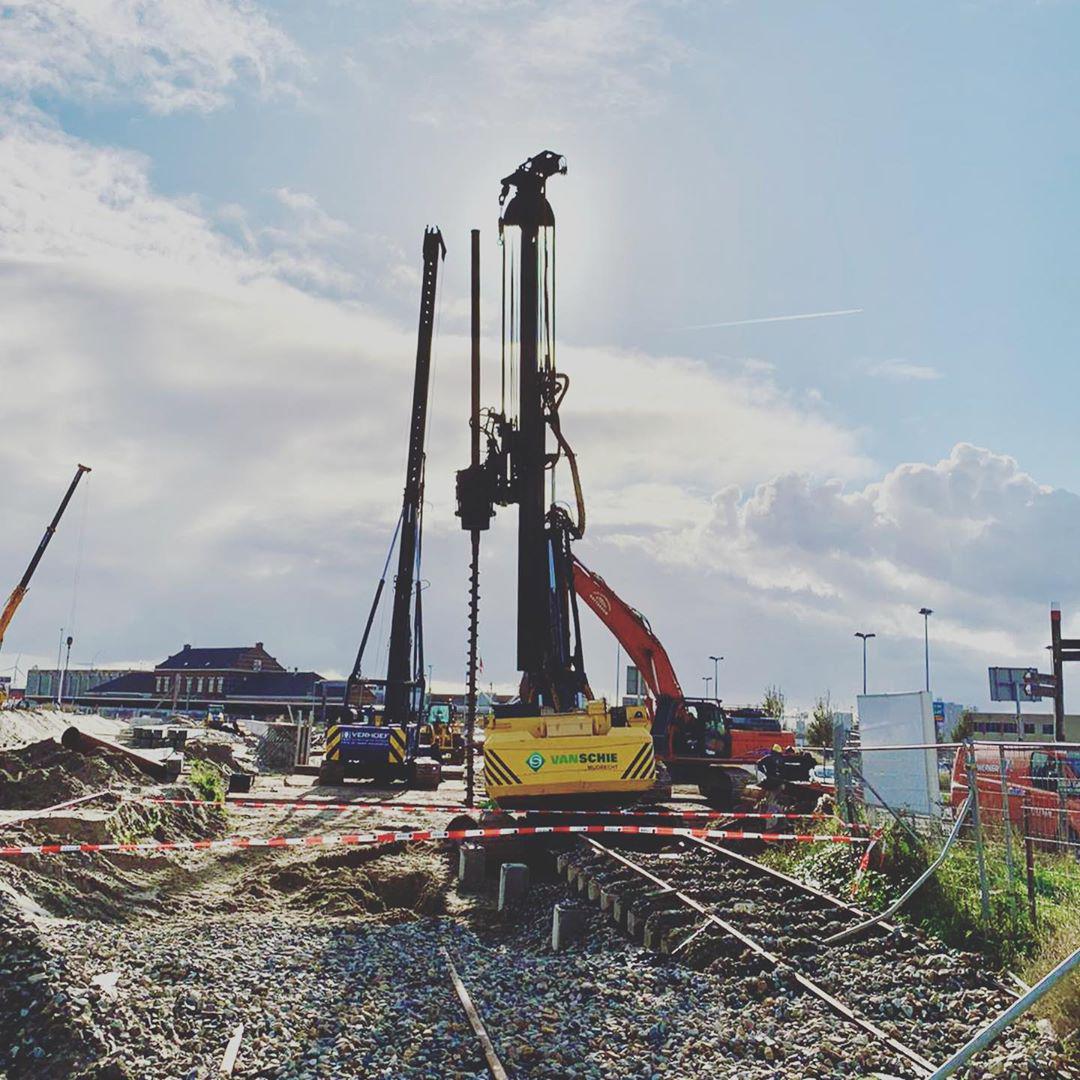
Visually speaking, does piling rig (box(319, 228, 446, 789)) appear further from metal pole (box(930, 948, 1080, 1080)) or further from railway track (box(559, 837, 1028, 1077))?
metal pole (box(930, 948, 1080, 1080))

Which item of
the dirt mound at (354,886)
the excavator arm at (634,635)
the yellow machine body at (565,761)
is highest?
the excavator arm at (634,635)

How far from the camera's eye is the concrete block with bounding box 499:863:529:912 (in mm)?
13531

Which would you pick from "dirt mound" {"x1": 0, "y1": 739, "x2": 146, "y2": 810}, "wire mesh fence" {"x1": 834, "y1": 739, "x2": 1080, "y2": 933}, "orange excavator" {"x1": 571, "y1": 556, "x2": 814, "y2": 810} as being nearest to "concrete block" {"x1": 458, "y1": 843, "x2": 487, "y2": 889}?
"wire mesh fence" {"x1": 834, "y1": 739, "x2": 1080, "y2": 933}

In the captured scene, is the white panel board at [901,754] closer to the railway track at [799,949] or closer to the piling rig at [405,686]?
the railway track at [799,949]

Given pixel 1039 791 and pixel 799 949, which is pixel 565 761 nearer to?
pixel 799 949

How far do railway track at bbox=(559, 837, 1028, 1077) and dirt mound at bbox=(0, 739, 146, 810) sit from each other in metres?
8.89

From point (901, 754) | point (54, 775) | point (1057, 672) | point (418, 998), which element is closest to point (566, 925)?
point (418, 998)

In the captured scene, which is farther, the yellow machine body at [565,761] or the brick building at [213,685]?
the brick building at [213,685]

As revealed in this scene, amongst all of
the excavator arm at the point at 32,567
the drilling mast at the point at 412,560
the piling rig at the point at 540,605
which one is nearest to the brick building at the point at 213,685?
the excavator arm at the point at 32,567

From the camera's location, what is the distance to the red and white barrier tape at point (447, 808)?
634 inches

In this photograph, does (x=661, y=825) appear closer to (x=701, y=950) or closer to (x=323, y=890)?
(x=323, y=890)

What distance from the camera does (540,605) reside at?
18.4 meters

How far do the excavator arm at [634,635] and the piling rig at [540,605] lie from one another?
3.78 m

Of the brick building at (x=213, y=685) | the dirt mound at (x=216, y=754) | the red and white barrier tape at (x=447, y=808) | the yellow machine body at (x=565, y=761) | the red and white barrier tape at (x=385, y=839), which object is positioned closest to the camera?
the red and white barrier tape at (x=385, y=839)
